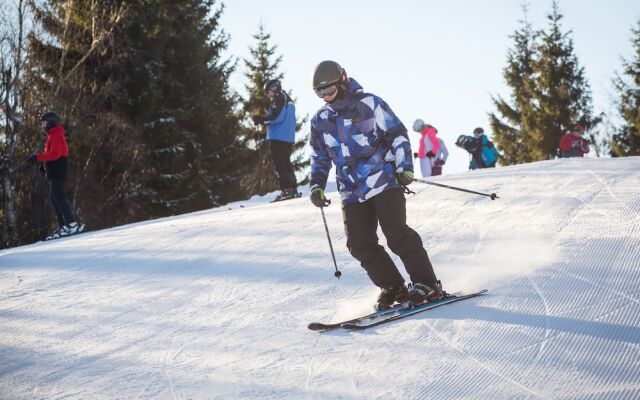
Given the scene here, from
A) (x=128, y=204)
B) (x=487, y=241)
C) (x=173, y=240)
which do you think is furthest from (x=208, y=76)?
(x=487, y=241)

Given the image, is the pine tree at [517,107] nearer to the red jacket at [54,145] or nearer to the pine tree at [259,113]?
the pine tree at [259,113]

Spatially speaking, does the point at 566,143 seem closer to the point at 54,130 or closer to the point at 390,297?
the point at 54,130

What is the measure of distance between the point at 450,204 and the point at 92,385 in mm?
5208

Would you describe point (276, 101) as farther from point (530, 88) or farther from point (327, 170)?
point (530, 88)

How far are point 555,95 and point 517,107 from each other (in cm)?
402

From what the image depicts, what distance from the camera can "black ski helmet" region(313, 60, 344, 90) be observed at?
14.1 ft

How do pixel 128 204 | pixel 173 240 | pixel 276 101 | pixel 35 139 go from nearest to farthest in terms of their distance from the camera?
pixel 173 240, pixel 276 101, pixel 35 139, pixel 128 204

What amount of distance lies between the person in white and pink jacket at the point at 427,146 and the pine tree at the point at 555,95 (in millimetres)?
16356

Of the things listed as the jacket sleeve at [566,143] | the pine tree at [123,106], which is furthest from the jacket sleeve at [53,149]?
the jacket sleeve at [566,143]

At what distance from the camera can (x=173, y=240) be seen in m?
7.64

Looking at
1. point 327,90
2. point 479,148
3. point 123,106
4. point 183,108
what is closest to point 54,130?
point 327,90

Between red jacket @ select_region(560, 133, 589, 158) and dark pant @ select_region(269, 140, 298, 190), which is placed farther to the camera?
red jacket @ select_region(560, 133, 589, 158)

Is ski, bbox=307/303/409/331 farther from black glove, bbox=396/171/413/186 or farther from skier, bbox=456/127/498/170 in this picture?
skier, bbox=456/127/498/170

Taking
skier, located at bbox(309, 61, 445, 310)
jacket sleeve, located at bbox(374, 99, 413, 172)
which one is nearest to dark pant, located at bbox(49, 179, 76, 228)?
skier, located at bbox(309, 61, 445, 310)
